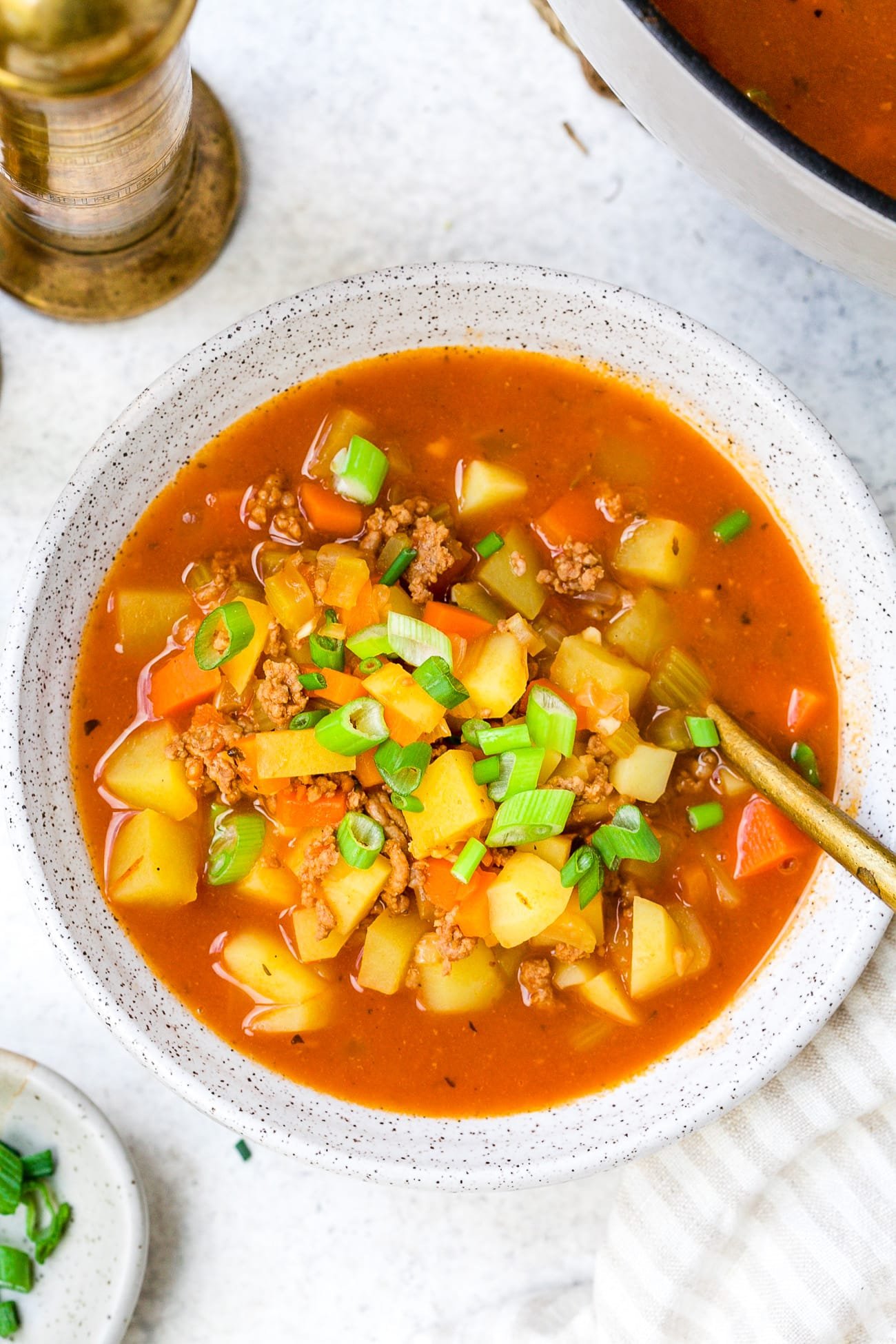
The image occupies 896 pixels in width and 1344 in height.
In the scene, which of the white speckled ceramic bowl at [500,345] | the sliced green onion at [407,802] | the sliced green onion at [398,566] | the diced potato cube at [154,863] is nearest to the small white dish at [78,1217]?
the white speckled ceramic bowl at [500,345]

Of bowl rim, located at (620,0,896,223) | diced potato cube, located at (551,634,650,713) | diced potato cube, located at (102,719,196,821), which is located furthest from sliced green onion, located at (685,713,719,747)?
bowl rim, located at (620,0,896,223)

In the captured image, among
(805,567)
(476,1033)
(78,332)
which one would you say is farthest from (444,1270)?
(78,332)

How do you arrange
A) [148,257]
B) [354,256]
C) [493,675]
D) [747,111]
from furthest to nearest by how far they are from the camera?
[354,256]
[148,257]
[493,675]
[747,111]

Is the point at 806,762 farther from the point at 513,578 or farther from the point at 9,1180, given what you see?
the point at 9,1180

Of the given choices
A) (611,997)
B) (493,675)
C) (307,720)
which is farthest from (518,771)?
(611,997)

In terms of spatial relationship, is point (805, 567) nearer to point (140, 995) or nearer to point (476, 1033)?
point (476, 1033)

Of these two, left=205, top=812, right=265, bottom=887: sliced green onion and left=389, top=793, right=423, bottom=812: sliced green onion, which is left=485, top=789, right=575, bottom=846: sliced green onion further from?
left=205, top=812, right=265, bottom=887: sliced green onion

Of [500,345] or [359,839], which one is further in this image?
→ [500,345]

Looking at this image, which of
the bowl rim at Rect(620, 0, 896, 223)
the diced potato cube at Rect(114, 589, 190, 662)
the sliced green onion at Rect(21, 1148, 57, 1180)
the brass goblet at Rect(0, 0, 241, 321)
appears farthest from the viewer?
the sliced green onion at Rect(21, 1148, 57, 1180)
